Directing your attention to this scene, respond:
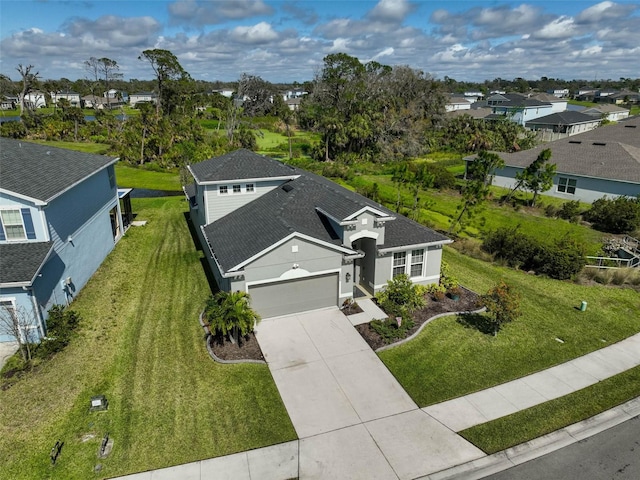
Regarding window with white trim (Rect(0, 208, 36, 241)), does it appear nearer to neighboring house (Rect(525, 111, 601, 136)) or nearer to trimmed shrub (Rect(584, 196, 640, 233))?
trimmed shrub (Rect(584, 196, 640, 233))

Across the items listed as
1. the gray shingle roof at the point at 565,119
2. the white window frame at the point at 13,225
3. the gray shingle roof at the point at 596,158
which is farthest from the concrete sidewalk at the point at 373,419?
the gray shingle roof at the point at 565,119

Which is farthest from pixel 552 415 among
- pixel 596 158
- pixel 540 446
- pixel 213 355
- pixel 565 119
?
pixel 565 119

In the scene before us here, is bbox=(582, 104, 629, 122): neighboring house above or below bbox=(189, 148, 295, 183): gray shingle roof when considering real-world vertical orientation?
above

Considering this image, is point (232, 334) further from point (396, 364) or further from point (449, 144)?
point (449, 144)

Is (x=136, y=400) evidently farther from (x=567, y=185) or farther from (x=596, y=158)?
(x=596, y=158)

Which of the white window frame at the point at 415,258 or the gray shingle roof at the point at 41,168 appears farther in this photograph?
the white window frame at the point at 415,258

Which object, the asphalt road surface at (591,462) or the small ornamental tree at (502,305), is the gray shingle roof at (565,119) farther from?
the asphalt road surface at (591,462)

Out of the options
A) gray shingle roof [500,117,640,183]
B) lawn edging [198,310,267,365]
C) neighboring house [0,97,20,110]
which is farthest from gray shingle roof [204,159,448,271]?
neighboring house [0,97,20,110]
